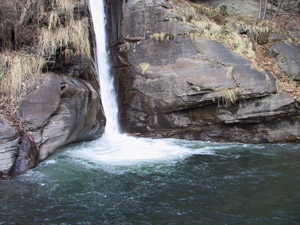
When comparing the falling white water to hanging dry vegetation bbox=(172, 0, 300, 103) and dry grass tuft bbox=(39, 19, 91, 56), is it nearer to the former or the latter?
dry grass tuft bbox=(39, 19, 91, 56)

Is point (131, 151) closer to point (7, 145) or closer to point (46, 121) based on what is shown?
point (46, 121)

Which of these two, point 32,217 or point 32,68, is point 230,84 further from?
point 32,217

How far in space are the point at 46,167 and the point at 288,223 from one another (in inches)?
197

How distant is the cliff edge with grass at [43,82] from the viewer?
19.5 feet

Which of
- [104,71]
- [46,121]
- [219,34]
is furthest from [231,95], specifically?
[46,121]

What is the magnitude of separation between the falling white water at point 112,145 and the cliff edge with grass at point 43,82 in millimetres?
669

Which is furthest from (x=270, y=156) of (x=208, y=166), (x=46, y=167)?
(x=46, y=167)

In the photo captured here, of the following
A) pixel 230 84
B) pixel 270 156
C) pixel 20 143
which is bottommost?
pixel 270 156

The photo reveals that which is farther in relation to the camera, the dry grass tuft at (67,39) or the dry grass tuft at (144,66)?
the dry grass tuft at (144,66)

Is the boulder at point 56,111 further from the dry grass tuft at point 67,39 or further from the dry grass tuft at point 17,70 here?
the dry grass tuft at point 67,39

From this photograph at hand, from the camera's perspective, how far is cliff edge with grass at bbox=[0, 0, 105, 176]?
19.5ft

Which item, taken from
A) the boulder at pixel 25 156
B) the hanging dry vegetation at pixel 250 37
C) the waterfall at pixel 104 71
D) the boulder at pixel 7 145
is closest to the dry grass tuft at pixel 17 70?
the boulder at pixel 7 145

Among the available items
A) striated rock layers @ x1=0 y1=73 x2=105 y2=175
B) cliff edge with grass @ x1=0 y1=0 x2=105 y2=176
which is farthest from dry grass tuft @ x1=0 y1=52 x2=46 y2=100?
striated rock layers @ x1=0 y1=73 x2=105 y2=175

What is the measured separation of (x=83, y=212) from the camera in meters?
3.93
